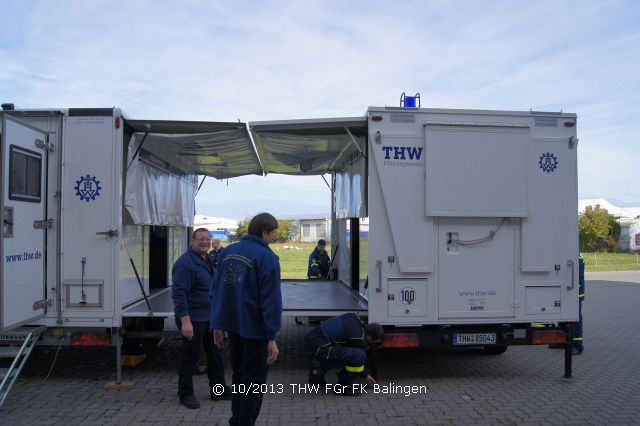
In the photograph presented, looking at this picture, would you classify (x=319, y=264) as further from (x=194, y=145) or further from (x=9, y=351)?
(x=9, y=351)

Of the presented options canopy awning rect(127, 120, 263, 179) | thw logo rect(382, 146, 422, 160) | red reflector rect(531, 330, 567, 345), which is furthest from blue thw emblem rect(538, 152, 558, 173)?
canopy awning rect(127, 120, 263, 179)

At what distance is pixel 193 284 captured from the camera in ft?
17.5

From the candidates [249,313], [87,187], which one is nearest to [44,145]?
[87,187]

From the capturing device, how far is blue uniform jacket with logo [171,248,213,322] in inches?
202

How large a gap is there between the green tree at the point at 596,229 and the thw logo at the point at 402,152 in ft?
143

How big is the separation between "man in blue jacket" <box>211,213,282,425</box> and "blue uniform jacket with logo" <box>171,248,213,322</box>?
1.26m

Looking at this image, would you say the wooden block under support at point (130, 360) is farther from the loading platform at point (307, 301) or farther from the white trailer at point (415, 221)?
the loading platform at point (307, 301)

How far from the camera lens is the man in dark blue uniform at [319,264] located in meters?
10.6

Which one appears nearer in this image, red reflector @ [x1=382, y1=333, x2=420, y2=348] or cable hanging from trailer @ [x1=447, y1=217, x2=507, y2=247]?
red reflector @ [x1=382, y1=333, x2=420, y2=348]

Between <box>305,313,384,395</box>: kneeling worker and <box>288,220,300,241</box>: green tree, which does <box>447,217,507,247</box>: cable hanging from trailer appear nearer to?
<box>305,313,384,395</box>: kneeling worker

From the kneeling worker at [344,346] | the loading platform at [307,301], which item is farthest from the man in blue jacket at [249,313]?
the loading platform at [307,301]


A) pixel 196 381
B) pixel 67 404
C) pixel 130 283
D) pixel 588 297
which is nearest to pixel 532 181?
pixel 196 381

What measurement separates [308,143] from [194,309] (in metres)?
2.97

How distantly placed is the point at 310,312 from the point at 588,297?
473 inches
